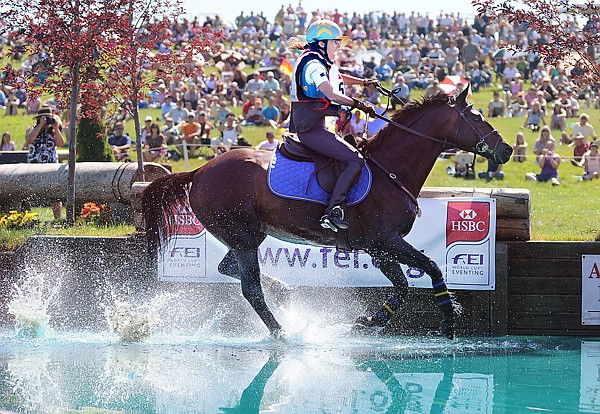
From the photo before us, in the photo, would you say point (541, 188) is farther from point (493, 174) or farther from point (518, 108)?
point (518, 108)

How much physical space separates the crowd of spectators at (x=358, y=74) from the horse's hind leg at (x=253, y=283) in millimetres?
7863

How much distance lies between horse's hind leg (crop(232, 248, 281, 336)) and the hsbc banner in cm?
77

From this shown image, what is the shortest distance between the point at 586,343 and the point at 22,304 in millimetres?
5535

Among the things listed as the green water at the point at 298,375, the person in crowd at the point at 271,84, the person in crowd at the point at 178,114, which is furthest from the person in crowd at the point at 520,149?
the green water at the point at 298,375

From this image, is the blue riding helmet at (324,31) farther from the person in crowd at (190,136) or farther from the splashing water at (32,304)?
the person in crowd at (190,136)

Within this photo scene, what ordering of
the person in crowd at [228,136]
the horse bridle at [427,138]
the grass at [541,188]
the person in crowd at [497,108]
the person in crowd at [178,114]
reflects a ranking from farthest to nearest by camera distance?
the person in crowd at [497,108] → the person in crowd at [178,114] → the person in crowd at [228,136] → the grass at [541,188] → the horse bridle at [427,138]

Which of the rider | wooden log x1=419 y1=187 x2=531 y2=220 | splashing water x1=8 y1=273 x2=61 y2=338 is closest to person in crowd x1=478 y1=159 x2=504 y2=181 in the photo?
wooden log x1=419 y1=187 x2=531 y2=220

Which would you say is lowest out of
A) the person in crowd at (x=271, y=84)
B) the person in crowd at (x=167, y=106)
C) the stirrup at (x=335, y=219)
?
the stirrup at (x=335, y=219)

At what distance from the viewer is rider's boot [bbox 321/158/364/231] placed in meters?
8.76

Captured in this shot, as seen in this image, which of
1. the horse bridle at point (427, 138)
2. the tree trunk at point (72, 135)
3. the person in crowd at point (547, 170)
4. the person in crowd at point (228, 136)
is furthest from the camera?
the person in crowd at point (228, 136)

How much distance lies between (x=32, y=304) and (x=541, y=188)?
34.2 ft

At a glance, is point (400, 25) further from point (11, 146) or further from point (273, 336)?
point (273, 336)

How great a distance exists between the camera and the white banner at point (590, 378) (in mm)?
7316

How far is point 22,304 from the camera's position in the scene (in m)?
10.2
